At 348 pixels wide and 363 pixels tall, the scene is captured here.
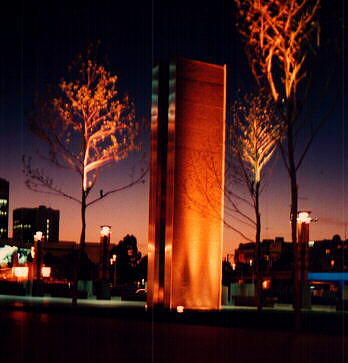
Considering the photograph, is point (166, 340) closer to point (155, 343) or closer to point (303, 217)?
point (155, 343)

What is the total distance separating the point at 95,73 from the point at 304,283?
1320 cm

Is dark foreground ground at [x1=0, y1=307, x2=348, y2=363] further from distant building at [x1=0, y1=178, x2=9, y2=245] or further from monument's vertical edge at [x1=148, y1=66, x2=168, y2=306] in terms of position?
distant building at [x1=0, y1=178, x2=9, y2=245]

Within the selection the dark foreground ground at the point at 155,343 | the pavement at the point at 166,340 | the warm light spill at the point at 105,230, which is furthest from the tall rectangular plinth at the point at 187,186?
the warm light spill at the point at 105,230

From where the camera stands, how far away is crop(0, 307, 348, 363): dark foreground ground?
1113 cm

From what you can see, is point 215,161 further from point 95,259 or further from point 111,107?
point 95,259

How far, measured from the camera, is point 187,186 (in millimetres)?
26734

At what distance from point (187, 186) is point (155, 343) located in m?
13.7

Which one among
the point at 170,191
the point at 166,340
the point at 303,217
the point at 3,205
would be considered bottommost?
the point at 166,340

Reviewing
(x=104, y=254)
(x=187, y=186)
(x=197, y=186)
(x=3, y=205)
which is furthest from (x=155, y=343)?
(x=3, y=205)

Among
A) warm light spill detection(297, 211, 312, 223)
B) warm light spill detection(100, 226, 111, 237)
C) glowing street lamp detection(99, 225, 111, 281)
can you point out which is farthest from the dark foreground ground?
warm light spill detection(100, 226, 111, 237)

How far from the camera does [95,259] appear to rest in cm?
11544

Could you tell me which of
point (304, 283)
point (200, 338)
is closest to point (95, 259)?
point (304, 283)

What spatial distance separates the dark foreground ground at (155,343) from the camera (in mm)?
11133

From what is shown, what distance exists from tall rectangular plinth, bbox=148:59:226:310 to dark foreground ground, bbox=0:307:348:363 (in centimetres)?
765
